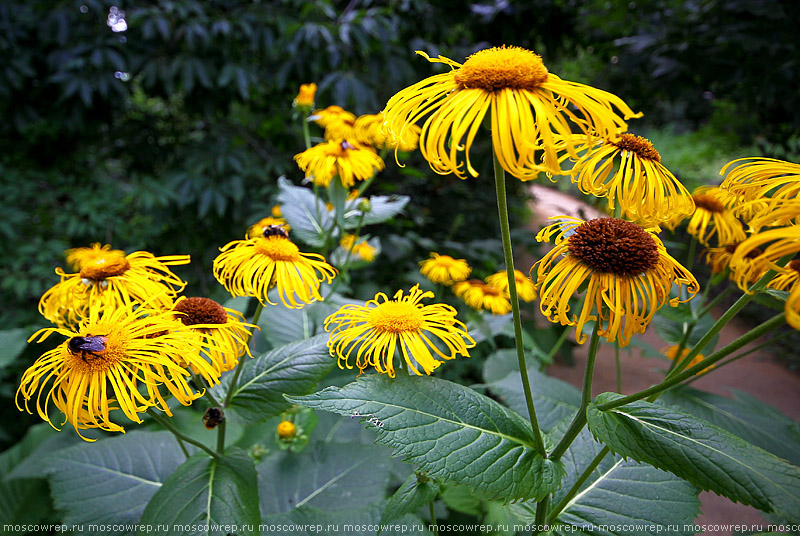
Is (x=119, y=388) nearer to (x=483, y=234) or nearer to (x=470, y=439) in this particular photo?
(x=470, y=439)

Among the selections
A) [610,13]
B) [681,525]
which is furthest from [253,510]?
[610,13]

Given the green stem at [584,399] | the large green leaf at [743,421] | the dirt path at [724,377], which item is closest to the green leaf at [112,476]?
the green stem at [584,399]

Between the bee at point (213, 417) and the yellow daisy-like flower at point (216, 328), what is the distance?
0.13 metres

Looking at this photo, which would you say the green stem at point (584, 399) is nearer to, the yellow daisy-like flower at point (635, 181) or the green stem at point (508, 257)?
the green stem at point (508, 257)

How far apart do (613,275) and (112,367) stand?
0.75 m

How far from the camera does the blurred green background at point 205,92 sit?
7.56 ft

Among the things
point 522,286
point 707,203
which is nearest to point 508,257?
point 707,203

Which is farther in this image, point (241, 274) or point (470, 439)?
point (241, 274)

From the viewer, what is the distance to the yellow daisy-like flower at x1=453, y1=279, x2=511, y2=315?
169cm

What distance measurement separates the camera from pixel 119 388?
63cm

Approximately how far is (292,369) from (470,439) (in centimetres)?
42

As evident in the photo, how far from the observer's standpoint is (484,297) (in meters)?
1.72

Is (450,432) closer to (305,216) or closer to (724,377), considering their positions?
(305,216)

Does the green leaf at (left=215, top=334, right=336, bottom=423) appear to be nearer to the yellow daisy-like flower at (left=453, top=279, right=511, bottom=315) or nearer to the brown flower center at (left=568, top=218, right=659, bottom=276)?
the brown flower center at (left=568, top=218, right=659, bottom=276)
